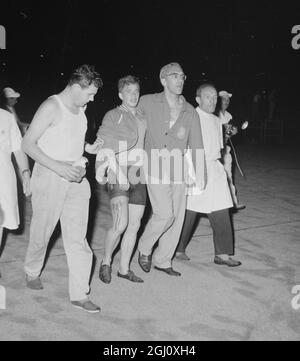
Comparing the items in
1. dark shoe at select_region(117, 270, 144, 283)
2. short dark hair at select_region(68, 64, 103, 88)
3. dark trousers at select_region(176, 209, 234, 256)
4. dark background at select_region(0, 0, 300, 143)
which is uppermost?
dark background at select_region(0, 0, 300, 143)

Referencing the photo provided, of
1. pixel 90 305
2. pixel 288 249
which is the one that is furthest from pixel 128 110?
pixel 288 249

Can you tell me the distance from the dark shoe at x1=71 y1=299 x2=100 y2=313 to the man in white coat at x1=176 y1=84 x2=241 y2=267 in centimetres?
170

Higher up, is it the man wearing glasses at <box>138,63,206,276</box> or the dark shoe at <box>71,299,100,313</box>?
the man wearing glasses at <box>138,63,206,276</box>

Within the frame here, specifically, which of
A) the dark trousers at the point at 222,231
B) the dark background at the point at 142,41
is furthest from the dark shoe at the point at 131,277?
the dark background at the point at 142,41

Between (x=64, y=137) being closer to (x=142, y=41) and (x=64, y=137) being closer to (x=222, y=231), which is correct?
(x=222, y=231)

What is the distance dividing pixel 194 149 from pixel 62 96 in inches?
61.9

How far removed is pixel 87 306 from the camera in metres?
4.19

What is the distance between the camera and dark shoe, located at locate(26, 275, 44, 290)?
15.2 ft

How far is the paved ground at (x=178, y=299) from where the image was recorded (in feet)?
12.8

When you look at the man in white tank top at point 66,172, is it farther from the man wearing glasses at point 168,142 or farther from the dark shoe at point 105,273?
the man wearing glasses at point 168,142

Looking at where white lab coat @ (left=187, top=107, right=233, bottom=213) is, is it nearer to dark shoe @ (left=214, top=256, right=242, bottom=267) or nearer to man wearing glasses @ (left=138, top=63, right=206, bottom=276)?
man wearing glasses @ (left=138, top=63, right=206, bottom=276)

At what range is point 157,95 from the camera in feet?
16.5

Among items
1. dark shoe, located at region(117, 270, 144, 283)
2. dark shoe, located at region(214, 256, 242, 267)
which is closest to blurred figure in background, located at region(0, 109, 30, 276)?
dark shoe, located at region(117, 270, 144, 283)
